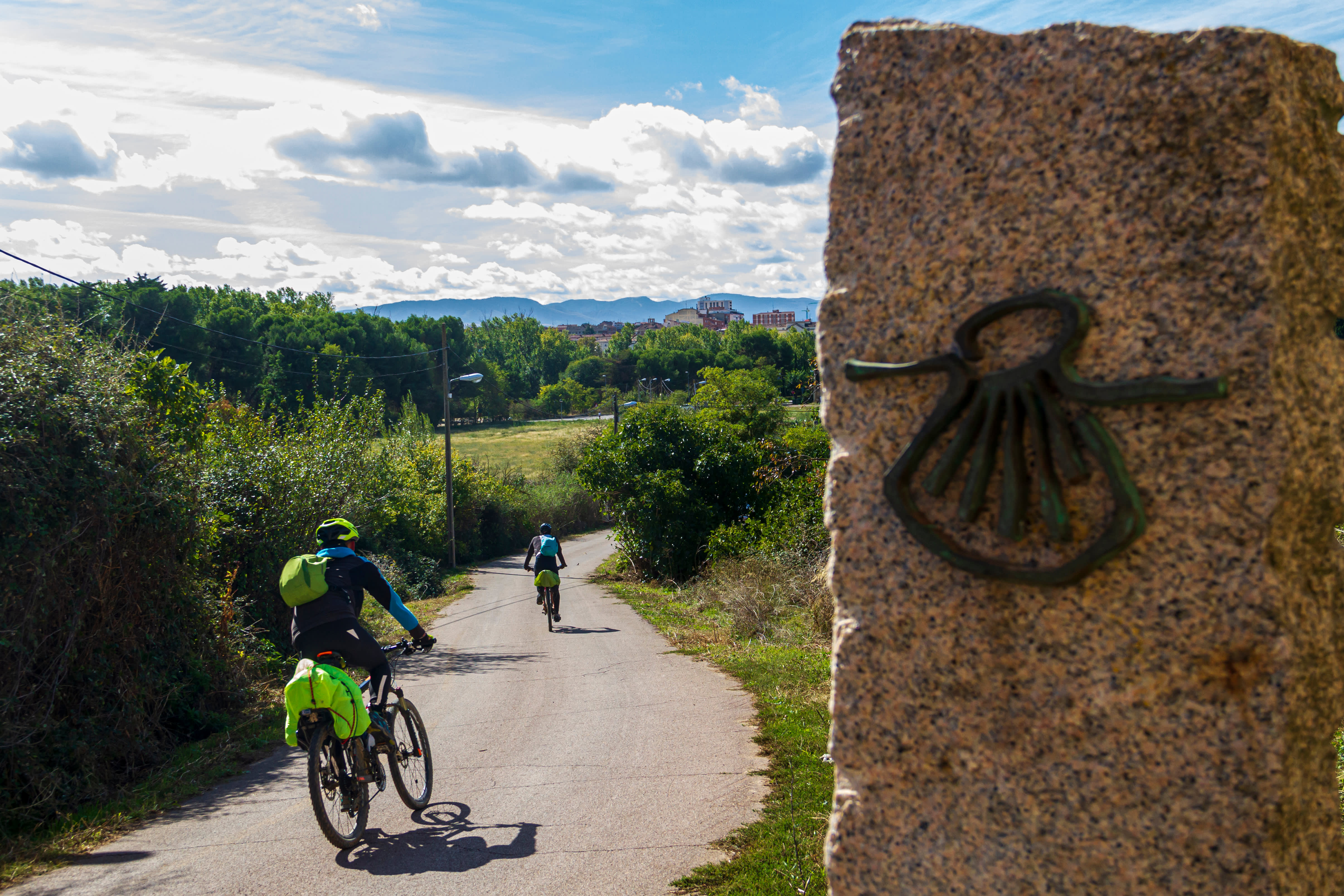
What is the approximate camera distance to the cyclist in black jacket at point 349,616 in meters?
5.54

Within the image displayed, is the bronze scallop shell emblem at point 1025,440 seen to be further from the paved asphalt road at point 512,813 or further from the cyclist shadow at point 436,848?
the cyclist shadow at point 436,848

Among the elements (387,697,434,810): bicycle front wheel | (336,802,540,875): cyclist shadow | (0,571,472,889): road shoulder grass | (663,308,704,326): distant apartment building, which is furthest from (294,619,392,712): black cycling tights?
(663,308,704,326): distant apartment building

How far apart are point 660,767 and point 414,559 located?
66.4 feet

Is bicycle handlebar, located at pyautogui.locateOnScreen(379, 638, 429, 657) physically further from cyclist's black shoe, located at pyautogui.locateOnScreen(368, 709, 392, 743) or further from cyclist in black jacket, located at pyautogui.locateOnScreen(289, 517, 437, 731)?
cyclist's black shoe, located at pyautogui.locateOnScreen(368, 709, 392, 743)

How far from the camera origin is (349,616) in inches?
222

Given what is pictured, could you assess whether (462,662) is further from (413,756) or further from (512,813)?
(512,813)

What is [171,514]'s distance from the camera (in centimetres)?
805

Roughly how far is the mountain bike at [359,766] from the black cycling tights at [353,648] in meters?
0.08

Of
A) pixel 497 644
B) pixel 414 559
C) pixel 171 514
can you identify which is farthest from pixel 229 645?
pixel 414 559

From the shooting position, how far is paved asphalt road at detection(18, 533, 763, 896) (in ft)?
15.6

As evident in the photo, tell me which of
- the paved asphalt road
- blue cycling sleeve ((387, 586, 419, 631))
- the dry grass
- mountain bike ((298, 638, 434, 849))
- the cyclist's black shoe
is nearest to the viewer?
the paved asphalt road

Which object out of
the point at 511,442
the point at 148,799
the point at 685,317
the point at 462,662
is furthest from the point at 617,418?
the point at 685,317

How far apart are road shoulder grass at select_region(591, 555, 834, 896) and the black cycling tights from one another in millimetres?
2397

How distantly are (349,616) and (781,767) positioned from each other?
9.82ft
